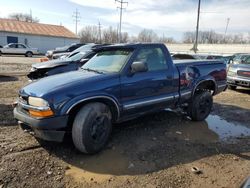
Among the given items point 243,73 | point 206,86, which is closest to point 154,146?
point 206,86

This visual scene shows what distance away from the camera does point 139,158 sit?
4.41m

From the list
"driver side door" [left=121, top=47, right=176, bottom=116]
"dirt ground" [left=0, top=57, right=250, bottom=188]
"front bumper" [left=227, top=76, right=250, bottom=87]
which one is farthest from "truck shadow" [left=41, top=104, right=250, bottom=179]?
"front bumper" [left=227, top=76, right=250, bottom=87]

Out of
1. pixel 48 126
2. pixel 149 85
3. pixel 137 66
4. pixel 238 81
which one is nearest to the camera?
pixel 48 126

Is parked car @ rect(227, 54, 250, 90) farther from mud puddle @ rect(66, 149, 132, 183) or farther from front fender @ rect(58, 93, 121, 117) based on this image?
mud puddle @ rect(66, 149, 132, 183)

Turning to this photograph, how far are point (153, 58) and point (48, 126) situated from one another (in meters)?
2.66

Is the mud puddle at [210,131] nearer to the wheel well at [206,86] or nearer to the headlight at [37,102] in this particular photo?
the wheel well at [206,86]

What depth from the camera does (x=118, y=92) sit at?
4.70 meters

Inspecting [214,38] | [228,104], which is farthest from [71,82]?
[214,38]

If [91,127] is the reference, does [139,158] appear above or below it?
below

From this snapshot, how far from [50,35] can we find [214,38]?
61.6 metres

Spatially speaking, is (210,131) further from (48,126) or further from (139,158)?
(48,126)

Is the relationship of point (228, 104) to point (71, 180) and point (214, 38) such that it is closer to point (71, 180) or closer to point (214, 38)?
point (71, 180)

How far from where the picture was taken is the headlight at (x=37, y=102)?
3998 millimetres

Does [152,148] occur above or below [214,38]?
below
